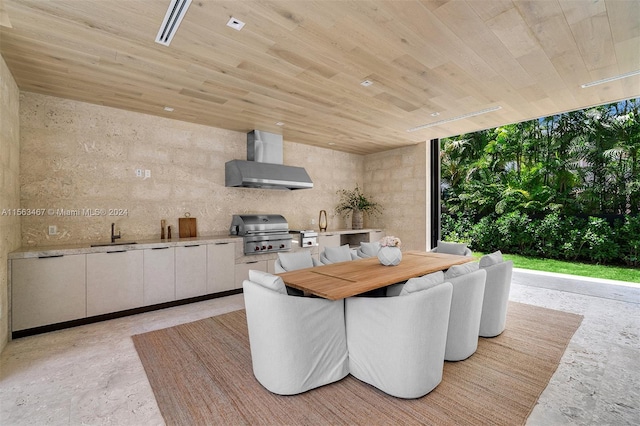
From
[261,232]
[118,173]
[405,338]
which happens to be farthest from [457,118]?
[118,173]

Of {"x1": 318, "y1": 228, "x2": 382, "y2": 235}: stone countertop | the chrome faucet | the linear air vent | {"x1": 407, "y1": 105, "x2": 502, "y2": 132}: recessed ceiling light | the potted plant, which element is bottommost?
{"x1": 318, "y1": 228, "x2": 382, "y2": 235}: stone countertop

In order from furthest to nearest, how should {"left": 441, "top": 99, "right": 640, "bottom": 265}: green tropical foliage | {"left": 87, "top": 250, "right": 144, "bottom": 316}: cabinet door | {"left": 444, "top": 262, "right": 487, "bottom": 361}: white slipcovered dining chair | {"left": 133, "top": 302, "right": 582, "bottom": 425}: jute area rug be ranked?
{"left": 441, "top": 99, "right": 640, "bottom": 265}: green tropical foliage → {"left": 87, "top": 250, "right": 144, "bottom": 316}: cabinet door → {"left": 444, "top": 262, "right": 487, "bottom": 361}: white slipcovered dining chair → {"left": 133, "top": 302, "right": 582, "bottom": 425}: jute area rug

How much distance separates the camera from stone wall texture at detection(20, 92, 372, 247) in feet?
11.7

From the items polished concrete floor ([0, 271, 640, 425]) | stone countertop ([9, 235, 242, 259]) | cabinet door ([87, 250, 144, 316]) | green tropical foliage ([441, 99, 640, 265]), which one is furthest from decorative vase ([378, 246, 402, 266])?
green tropical foliage ([441, 99, 640, 265])

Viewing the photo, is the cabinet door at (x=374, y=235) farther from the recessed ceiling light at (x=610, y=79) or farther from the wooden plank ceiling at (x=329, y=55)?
the recessed ceiling light at (x=610, y=79)

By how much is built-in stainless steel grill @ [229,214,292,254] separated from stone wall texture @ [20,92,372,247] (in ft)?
1.24

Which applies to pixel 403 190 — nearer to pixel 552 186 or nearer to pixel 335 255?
pixel 335 255

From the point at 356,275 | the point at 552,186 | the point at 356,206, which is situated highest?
the point at 552,186

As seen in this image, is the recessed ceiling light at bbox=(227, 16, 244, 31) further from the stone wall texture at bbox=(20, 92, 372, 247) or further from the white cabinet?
the white cabinet

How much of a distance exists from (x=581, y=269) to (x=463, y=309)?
6232 millimetres

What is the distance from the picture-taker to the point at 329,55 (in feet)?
8.61

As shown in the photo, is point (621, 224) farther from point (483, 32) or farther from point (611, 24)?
point (483, 32)

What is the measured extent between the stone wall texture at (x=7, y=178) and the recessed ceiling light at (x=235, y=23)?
7.15 ft

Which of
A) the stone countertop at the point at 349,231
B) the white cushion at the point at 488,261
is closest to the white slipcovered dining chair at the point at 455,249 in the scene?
the white cushion at the point at 488,261
